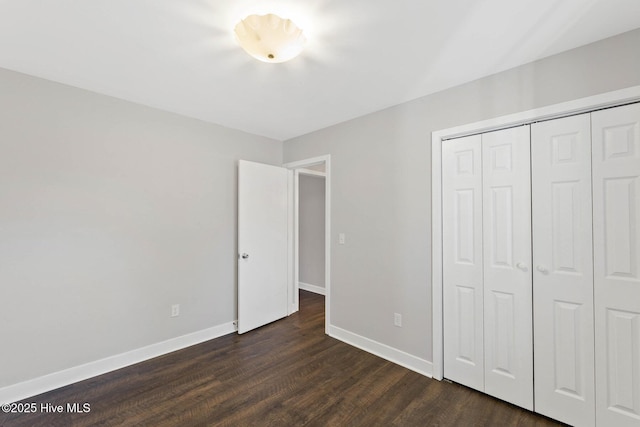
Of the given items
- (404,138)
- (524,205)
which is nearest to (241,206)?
(404,138)

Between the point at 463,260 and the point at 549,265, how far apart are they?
0.54m

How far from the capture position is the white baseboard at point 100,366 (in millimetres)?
1981

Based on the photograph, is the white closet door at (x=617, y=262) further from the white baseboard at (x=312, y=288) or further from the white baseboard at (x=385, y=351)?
the white baseboard at (x=312, y=288)

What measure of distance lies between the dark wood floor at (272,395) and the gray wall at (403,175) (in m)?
0.43

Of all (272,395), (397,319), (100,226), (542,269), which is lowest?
(272,395)

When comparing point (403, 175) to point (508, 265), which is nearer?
point (508, 265)

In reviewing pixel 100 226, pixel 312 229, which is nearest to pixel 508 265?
pixel 100 226

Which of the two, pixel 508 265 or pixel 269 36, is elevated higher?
pixel 269 36

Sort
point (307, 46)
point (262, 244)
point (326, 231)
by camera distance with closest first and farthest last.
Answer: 1. point (307, 46)
2. point (326, 231)
3. point (262, 244)

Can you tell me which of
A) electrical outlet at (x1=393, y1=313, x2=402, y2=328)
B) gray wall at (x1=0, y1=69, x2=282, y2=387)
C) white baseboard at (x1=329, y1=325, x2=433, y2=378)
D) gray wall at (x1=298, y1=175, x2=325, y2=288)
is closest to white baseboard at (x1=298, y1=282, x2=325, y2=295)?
gray wall at (x1=298, y1=175, x2=325, y2=288)

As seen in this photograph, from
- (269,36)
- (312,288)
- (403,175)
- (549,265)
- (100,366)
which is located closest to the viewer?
(269,36)

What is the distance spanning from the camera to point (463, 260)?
2.21 m


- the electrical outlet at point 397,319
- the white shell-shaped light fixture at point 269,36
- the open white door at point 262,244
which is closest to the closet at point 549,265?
the electrical outlet at point 397,319

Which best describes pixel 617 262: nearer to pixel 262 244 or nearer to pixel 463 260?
pixel 463 260
